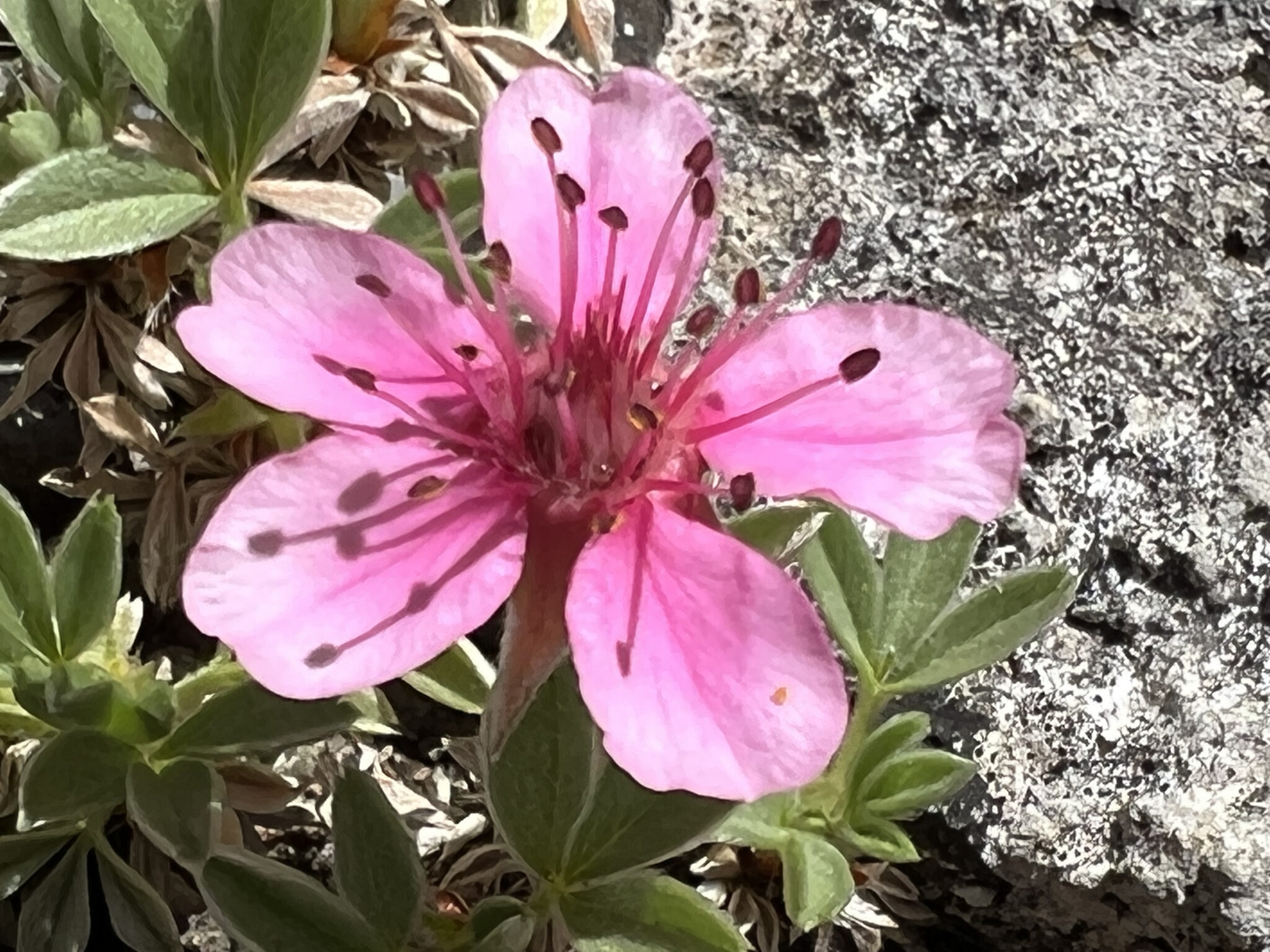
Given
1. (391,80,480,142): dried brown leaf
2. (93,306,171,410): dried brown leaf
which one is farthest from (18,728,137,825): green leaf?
(391,80,480,142): dried brown leaf

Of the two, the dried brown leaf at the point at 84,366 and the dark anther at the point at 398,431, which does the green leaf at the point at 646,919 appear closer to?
the dark anther at the point at 398,431

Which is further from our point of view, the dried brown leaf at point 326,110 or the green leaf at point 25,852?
the dried brown leaf at point 326,110

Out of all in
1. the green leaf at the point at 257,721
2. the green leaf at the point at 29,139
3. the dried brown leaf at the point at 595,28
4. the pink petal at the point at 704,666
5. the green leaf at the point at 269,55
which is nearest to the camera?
the pink petal at the point at 704,666

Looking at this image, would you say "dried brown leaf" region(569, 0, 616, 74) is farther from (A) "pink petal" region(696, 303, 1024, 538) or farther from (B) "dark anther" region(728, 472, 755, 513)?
(B) "dark anther" region(728, 472, 755, 513)

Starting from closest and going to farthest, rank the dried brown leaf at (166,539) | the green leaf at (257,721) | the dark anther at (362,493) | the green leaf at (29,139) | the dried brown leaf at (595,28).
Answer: the dark anther at (362,493) < the green leaf at (257,721) < the green leaf at (29,139) < the dried brown leaf at (166,539) < the dried brown leaf at (595,28)

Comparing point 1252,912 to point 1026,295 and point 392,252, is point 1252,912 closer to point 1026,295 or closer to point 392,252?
point 1026,295

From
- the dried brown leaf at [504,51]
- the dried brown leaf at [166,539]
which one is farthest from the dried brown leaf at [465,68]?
the dried brown leaf at [166,539]

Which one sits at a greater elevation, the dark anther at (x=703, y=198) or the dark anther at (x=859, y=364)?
the dark anther at (x=703, y=198)

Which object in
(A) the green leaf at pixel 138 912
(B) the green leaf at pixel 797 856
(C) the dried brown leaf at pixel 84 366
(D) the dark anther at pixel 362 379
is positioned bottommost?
(A) the green leaf at pixel 138 912
